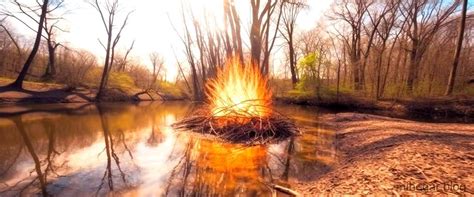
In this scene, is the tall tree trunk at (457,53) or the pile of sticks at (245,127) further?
the tall tree trunk at (457,53)

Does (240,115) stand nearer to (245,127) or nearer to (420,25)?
(245,127)

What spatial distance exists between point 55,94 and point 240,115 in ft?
57.2

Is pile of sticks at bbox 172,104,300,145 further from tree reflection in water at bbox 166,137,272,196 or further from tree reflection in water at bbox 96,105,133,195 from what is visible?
tree reflection in water at bbox 96,105,133,195

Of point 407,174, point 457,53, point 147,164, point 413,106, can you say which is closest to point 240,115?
point 147,164

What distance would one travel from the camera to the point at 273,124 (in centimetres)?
739

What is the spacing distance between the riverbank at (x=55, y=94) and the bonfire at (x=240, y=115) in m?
13.2

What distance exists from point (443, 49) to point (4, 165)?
24.0 m

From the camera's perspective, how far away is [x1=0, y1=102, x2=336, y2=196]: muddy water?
330 centimetres

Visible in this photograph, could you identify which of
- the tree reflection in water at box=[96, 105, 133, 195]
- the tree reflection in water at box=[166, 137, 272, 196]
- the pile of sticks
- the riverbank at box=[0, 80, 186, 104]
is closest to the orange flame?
the pile of sticks

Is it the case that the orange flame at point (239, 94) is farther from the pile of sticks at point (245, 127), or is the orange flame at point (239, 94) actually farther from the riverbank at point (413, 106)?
the riverbank at point (413, 106)

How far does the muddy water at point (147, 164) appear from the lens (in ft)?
10.8

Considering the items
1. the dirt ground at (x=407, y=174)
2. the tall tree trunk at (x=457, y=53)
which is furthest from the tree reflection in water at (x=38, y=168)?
the tall tree trunk at (x=457, y=53)

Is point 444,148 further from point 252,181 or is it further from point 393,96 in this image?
point 393,96

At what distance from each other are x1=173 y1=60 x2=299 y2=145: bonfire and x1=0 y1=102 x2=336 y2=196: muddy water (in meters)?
0.61
